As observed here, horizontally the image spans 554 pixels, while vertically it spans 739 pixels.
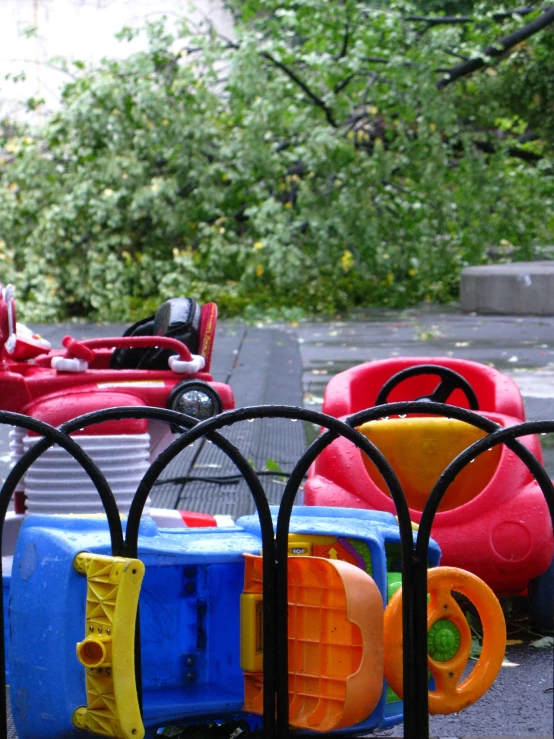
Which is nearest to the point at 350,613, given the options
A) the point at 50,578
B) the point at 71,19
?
the point at 50,578

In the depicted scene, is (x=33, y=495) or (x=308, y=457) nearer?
(x=308, y=457)

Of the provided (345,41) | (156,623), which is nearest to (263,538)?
(156,623)

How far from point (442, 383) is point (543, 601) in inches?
33.0

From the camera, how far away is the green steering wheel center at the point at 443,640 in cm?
233

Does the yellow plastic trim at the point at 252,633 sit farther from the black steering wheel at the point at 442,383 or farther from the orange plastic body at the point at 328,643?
the black steering wheel at the point at 442,383

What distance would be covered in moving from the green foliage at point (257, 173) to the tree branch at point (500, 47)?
0.41ft

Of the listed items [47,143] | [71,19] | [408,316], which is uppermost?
[71,19]

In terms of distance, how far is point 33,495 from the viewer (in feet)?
11.2

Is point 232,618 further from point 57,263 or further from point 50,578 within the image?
point 57,263

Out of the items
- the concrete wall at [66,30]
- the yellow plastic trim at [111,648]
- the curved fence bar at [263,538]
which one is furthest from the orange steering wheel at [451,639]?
the concrete wall at [66,30]

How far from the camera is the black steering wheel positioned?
3.69 meters

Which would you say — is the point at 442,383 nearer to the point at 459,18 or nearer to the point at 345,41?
the point at 345,41

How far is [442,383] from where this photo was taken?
3.76 meters

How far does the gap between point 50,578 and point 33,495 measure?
1.24m
